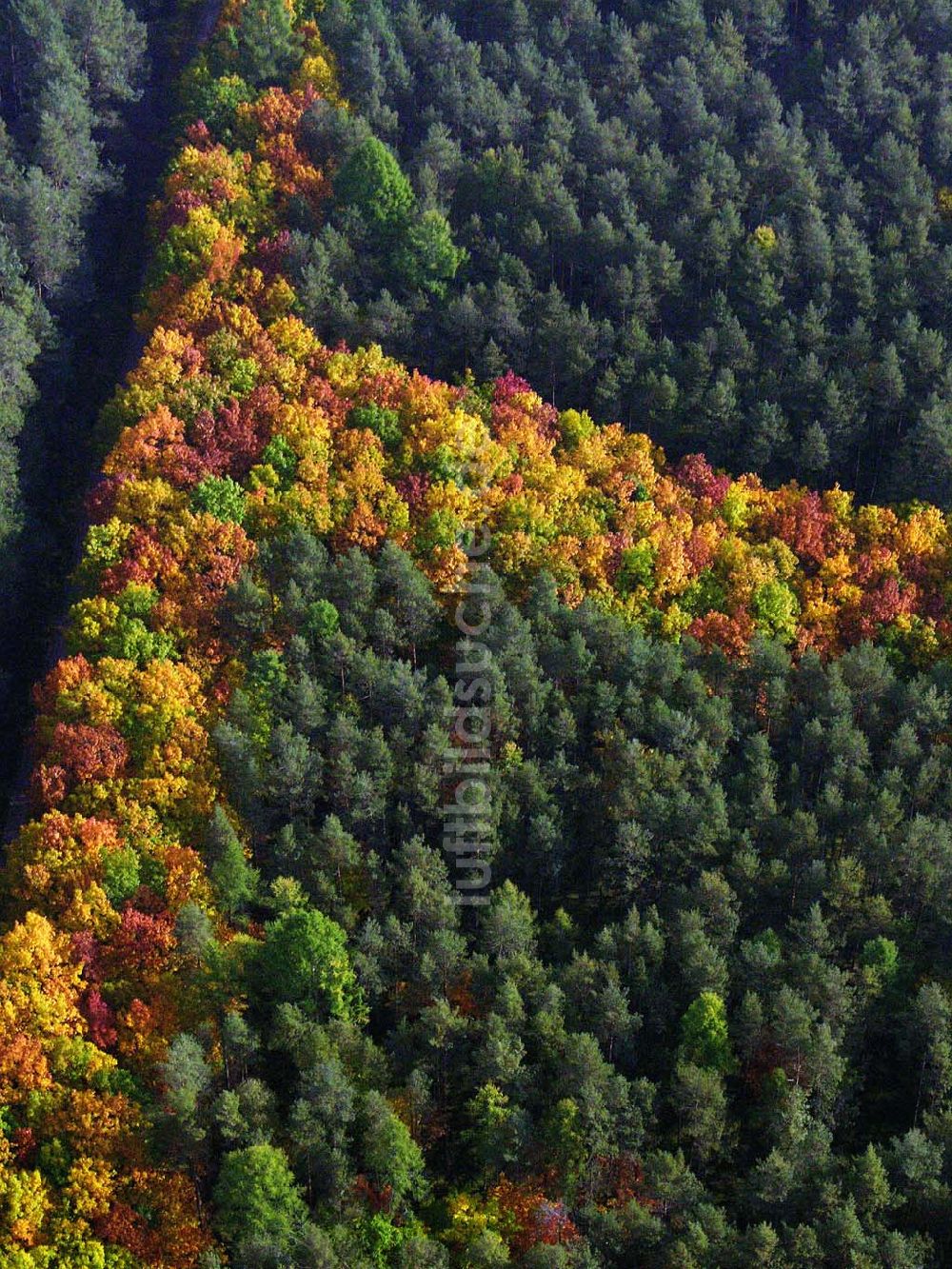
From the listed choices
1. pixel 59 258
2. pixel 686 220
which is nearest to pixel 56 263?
pixel 59 258

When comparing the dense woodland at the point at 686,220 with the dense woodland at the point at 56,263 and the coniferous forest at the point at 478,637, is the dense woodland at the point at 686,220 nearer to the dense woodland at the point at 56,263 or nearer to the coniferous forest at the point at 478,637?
the coniferous forest at the point at 478,637

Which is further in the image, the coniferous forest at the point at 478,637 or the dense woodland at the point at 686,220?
the dense woodland at the point at 686,220

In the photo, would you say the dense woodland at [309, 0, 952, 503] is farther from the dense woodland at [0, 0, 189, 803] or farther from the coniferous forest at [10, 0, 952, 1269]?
the dense woodland at [0, 0, 189, 803]

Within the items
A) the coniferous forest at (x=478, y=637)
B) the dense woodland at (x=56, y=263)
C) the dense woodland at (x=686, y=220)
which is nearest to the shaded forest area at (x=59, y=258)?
the dense woodland at (x=56, y=263)

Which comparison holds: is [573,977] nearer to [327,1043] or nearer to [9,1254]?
[327,1043]

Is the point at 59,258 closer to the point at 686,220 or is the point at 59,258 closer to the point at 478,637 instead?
the point at 686,220

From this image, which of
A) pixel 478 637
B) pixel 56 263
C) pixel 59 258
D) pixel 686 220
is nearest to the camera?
pixel 478 637

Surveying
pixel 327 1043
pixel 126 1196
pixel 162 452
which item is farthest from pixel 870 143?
pixel 126 1196

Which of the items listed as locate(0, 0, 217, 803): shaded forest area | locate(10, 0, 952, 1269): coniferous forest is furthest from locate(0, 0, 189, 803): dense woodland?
locate(10, 0, 952, 1269): coniferous forest

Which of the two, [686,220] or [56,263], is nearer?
[686,220]
